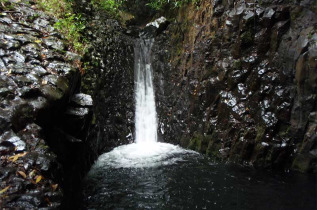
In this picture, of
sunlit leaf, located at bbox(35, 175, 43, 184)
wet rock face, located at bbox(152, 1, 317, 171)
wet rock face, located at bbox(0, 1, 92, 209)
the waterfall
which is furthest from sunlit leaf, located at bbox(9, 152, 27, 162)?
the waterfall

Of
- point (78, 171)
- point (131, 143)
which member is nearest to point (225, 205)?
point (78, 171)

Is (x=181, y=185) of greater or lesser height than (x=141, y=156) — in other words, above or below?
below

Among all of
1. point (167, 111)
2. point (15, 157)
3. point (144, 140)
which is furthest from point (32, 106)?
point (167, 111)

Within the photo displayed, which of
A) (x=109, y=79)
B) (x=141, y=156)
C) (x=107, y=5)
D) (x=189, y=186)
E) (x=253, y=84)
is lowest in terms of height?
(x=189, y=186)

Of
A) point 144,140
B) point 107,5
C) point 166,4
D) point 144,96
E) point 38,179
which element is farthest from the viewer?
point 166,4

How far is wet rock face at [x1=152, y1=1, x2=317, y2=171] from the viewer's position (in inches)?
225

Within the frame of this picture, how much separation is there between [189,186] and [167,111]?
4.78 m

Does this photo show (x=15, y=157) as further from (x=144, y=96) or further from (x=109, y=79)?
(x=144, y=96)

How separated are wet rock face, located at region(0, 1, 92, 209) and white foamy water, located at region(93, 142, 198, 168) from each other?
2.08 m

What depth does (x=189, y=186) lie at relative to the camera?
499 cm

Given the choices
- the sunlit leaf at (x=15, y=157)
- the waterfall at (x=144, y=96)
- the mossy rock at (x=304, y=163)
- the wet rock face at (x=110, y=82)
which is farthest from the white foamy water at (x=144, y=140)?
the sunlit leaf at (x=15, y=157)

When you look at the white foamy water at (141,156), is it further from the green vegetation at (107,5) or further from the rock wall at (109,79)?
the green vegetation at (107,5)

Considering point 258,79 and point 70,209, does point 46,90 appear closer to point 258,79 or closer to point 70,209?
point 70,209

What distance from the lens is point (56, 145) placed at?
4.12 metres
